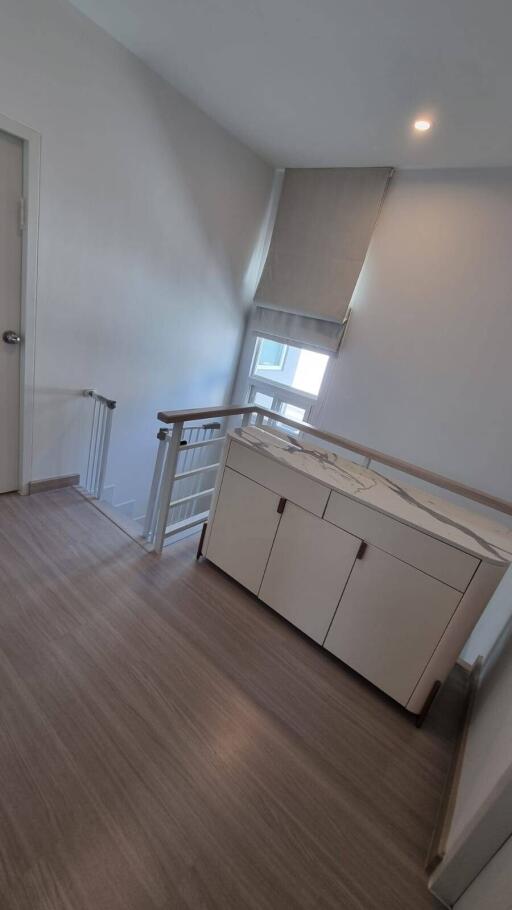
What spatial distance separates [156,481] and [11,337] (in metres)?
1.17

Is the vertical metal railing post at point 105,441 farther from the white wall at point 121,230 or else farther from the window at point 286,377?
the window at point 286,377

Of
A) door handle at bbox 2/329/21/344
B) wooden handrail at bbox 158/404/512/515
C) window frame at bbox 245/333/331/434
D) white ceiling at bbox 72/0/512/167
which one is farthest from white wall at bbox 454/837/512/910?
door handle at bbox 2/329/21/344

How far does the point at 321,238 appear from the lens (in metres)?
3.08

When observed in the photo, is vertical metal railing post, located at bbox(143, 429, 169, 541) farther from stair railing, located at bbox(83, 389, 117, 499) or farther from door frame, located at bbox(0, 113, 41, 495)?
door frame, located at bbox(0, 113, 41, 495)

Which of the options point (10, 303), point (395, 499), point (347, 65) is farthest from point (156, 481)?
point (347, 65)

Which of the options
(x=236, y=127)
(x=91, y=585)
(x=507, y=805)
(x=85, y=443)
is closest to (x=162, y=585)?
(x=91, y=585)

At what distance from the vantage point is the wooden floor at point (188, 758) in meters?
1.03

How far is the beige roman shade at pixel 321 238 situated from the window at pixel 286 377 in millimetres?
410

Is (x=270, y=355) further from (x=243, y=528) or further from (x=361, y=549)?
(x=361, y=549)

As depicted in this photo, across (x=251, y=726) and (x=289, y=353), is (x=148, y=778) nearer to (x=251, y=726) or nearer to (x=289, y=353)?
(x=251, y=726)

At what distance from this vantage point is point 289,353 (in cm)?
371

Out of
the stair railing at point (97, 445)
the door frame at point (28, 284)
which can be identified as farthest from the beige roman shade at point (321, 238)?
the door frame at point (28, 284)

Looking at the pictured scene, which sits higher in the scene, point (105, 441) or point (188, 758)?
point (105, 441)

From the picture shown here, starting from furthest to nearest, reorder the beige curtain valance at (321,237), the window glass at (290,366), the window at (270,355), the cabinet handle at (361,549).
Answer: the window at (270,355) → the window glass at (290,366) → the beige curtain valance at (321,237) → the cabinet handle at (361,549)
